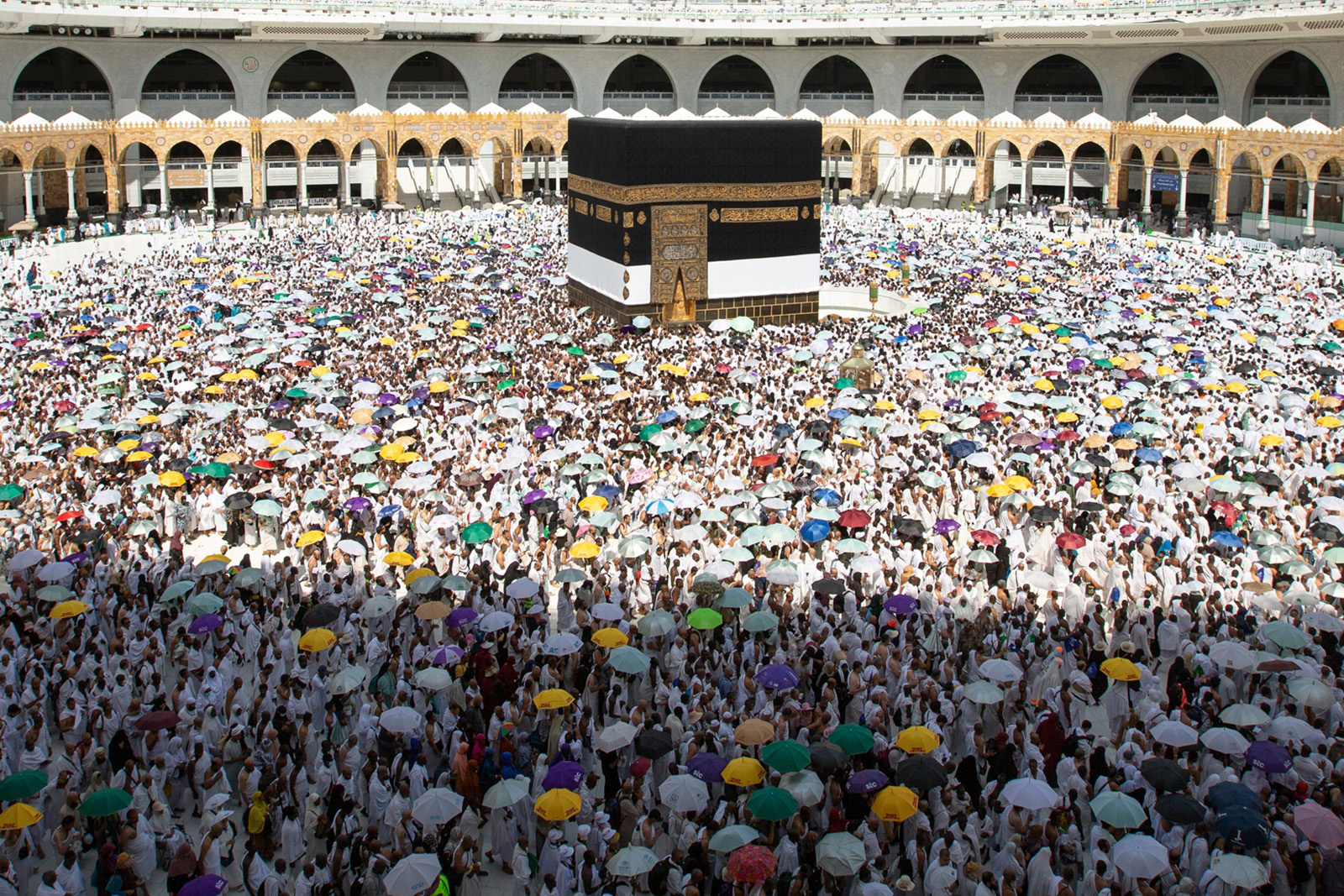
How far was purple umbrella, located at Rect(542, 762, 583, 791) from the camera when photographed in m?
9.23

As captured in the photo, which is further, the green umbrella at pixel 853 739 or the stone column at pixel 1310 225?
the stone column at pixel 1310 225

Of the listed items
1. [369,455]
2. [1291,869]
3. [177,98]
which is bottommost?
[1291,869]

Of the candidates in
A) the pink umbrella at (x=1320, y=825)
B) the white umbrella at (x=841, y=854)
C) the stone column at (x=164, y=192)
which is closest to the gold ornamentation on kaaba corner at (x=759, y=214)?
the white umbrella at (x=841, y=854)

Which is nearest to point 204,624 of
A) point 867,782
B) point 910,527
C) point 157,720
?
point 157,720

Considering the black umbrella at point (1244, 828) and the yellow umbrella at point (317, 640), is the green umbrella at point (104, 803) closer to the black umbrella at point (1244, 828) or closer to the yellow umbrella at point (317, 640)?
the yellow umbrella at point (317, 640)

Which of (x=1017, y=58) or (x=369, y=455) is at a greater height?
(x=1017, y=58)

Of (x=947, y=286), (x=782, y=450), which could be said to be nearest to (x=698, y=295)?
(x=947, y=286)

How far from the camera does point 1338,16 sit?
39219mm

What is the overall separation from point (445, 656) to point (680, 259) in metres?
18.5

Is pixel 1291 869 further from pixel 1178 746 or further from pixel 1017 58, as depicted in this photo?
pixel 1017 58

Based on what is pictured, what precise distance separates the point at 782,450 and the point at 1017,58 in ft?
132

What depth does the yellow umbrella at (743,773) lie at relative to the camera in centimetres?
925

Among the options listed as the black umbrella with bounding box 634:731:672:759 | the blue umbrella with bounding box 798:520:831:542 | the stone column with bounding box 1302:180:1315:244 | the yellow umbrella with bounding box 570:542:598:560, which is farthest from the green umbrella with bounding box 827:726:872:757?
the stone column with bounding box 1302:180:1315:244

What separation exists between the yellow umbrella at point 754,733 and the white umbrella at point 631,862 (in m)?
1.68
